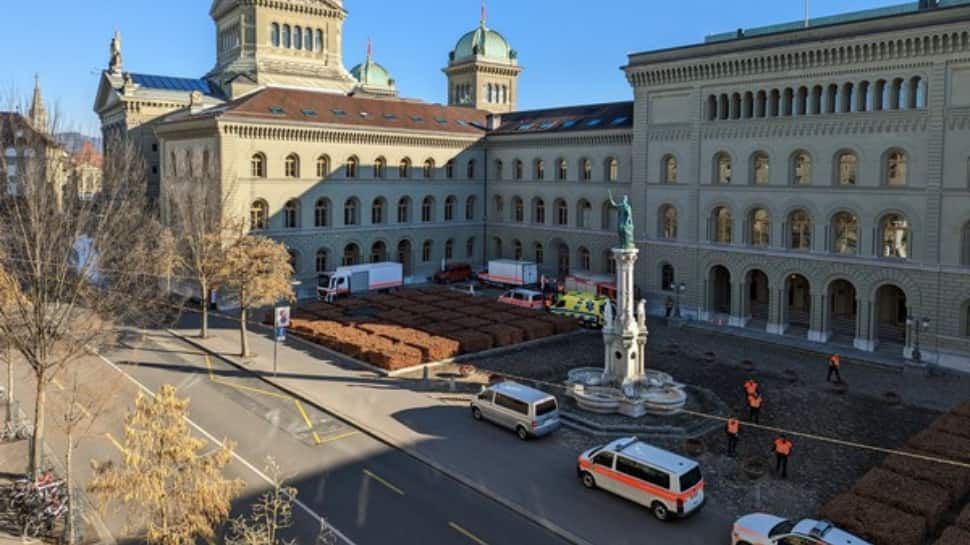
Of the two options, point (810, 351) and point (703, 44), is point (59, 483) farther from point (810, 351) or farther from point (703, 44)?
point (703, 44)

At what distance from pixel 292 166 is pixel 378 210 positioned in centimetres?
848

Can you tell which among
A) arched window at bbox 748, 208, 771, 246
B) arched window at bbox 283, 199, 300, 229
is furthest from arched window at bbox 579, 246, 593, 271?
arched window at bbox 283, 199, 300, 229

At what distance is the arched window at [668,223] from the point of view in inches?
1984

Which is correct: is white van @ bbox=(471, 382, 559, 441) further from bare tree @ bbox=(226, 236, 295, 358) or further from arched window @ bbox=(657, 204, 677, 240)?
arched window @ bbox=(657, 204, 677, 240)

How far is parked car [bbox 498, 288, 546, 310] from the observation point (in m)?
50.5

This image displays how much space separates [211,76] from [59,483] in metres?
64.1

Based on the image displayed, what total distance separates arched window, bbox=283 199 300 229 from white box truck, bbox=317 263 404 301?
14.7 feet

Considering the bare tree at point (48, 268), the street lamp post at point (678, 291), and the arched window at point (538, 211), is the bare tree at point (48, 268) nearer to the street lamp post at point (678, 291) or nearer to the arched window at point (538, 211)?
the street lamp post at point (678, 291)

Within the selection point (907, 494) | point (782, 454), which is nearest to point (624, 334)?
point (782, 454)

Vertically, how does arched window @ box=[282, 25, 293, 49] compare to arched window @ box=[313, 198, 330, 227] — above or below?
above

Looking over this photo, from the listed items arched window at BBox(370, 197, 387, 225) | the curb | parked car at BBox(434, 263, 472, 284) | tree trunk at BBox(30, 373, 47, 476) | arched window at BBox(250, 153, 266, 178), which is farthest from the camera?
parked car at BBox(434, 263, 472, 284)

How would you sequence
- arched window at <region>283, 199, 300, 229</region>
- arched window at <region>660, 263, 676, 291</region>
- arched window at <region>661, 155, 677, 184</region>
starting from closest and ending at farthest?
arched window at <region>661, 155, 677, 184</region>, arched window at <region>660, 263, 676, 291</region>, arched window at <region>283, 199, 300, 229</region>

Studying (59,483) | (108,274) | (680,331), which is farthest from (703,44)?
(59,483)

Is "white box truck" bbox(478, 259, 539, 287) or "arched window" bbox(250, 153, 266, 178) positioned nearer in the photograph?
"arched window" bbox(250, 153, 266, 178)
